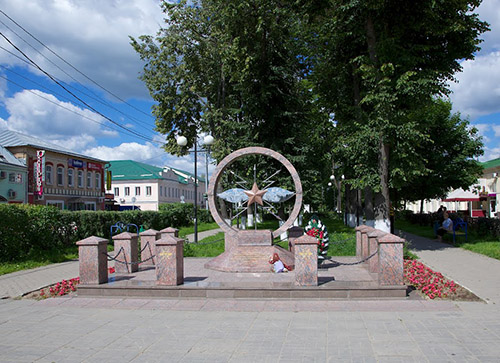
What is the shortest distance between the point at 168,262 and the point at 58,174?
31.0 m

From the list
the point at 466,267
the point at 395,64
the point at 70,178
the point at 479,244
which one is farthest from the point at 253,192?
the point at 70,178

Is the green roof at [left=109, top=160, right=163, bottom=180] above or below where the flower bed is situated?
above

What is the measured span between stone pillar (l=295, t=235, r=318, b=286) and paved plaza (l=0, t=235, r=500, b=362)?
51 centimetres

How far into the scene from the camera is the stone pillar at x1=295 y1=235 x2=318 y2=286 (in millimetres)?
8180

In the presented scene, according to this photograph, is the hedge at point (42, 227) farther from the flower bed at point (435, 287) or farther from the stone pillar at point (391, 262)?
the flower bed at point (435, 287)

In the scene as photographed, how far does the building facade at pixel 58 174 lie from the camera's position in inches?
1220

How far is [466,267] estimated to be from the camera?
11641 mm

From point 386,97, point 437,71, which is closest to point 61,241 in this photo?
point 386,97

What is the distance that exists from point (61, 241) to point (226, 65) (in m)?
11.3

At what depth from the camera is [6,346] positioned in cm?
556

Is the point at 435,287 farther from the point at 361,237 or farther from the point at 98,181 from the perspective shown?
the point at 98,181

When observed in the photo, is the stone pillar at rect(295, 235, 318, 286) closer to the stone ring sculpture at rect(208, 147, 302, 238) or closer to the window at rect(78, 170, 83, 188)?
the stone ring sculpture at rect(208, 147, 302, 238)

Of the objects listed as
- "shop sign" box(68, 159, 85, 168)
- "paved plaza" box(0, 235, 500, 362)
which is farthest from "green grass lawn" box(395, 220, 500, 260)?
"shop sign" box(68, 159, 85, 168)

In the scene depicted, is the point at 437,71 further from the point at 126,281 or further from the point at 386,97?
the point at 126,281
